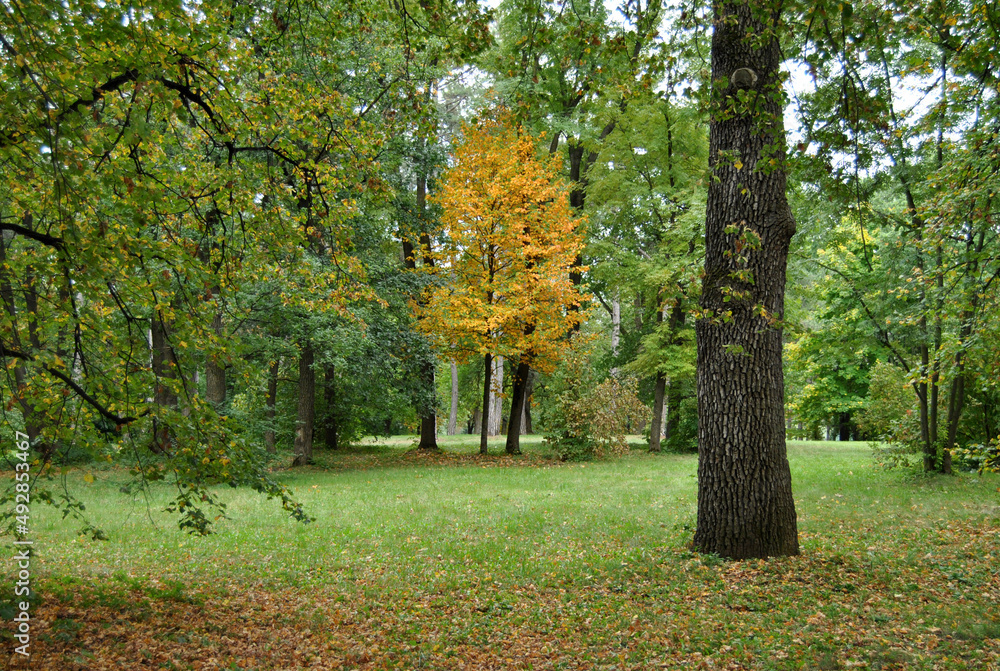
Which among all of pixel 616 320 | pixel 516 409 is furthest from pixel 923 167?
pixel 616 320

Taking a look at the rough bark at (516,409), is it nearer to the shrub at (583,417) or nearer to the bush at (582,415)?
the bush at (582,415)

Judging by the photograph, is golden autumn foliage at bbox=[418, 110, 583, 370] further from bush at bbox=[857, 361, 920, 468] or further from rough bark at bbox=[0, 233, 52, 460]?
rough bark at bbox=[0, 233, 52, 460]

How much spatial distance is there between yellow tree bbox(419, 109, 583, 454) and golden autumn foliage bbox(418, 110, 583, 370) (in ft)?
0.09

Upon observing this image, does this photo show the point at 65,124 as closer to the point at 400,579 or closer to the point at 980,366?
the point at 400,579

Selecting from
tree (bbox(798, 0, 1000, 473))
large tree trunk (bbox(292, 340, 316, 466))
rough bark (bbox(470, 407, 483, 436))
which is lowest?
rough bark (bbox(470, 407, 483, 436))

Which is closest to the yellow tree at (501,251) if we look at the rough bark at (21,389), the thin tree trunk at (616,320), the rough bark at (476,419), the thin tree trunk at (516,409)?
the thin tree trunk at (516,409)

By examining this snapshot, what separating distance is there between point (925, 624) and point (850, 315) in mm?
15540

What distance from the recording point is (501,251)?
676 inches

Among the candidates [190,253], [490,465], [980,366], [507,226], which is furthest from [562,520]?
[507,226]

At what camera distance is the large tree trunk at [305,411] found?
1716cm

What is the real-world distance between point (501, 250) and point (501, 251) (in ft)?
0.09

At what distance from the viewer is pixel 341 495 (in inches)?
481

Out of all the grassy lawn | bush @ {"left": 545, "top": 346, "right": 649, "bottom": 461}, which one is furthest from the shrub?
the grassy lawn

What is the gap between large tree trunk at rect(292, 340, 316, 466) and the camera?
17156 millimetres
